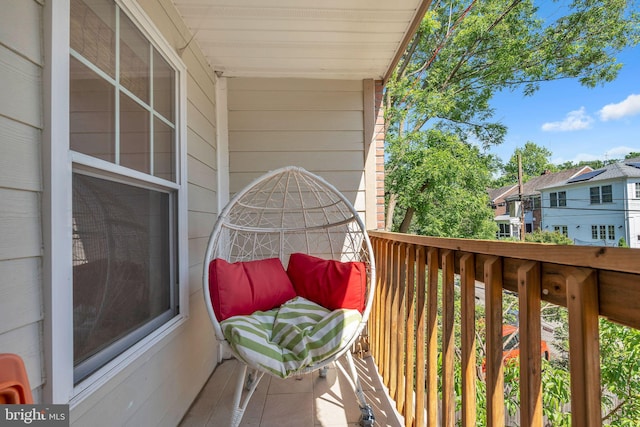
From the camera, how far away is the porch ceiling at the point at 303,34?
1.88 metres

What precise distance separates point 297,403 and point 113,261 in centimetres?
139

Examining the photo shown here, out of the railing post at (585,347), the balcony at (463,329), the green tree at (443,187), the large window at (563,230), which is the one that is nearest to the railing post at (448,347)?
the balcony at (463,329)

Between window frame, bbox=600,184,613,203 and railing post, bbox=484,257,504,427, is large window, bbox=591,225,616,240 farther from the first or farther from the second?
railing post, bbox=484,257,504,427

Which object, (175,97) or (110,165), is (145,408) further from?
(175,97)

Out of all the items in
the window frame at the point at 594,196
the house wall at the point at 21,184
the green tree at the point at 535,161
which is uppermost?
the green tree at the point at 535,161

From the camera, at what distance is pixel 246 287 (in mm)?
1785

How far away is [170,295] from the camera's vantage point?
1723 mm

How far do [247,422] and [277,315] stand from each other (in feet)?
2.02

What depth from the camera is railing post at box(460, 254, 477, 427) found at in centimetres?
106

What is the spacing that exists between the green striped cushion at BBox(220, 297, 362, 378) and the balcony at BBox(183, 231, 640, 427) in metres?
0.38

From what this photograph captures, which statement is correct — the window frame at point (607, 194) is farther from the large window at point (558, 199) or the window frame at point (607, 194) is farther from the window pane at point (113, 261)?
the window pane at point (113, 261)

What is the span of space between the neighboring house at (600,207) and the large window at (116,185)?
10754 millimetres

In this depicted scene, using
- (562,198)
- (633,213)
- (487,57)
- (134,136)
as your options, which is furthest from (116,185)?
(562,198)

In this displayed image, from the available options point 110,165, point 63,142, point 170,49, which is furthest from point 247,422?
point 170,49
